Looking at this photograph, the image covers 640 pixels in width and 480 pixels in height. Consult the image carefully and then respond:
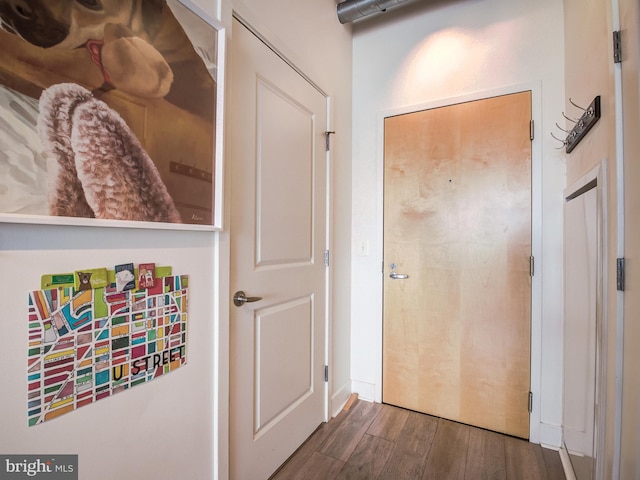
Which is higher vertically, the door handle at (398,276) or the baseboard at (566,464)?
the door handle at (398,276)

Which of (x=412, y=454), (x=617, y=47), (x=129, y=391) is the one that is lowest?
(x=412, y=454)

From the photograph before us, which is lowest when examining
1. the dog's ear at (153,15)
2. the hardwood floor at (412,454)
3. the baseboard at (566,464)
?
the hardwood floor at (412,454)

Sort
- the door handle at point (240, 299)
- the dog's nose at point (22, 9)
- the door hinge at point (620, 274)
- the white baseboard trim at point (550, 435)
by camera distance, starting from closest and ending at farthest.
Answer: the dog's nose at point (22, 9), the door hinge at point (620, 274), the door handle at point (240, 299), the white baseboard trim at point (550, 435)

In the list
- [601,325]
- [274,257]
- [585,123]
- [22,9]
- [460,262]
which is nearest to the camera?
[22,9]

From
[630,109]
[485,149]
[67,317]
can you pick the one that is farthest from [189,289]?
[485,149]

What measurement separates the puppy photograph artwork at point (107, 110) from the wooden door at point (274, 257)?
24cm

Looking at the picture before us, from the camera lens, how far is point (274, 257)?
1509 mm

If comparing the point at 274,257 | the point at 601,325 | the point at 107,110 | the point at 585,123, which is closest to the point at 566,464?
the point at 601,325

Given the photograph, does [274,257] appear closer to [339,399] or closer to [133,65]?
[133,65]

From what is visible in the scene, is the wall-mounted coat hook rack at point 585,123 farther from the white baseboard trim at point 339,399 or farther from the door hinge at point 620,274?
the white baseboard trim at point 339,399

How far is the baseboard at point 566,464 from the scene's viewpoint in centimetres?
144

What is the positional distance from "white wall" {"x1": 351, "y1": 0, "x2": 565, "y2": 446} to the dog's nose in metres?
1.86

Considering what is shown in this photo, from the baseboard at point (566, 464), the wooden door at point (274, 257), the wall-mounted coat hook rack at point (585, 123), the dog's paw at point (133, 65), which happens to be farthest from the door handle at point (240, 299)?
the baseboard at point (566, 464)

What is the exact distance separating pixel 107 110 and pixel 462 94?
1964 mm
